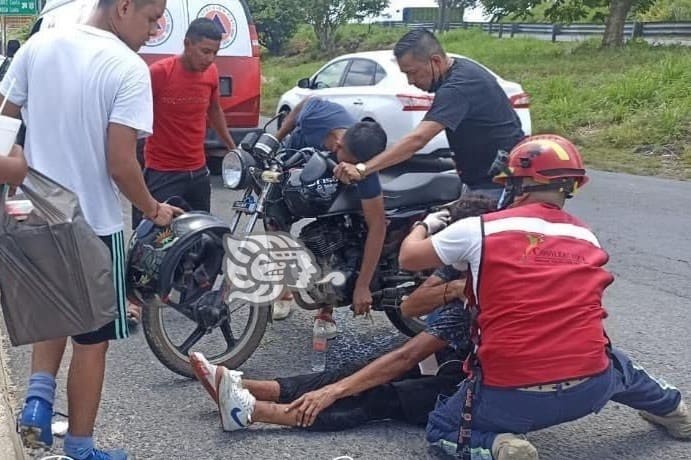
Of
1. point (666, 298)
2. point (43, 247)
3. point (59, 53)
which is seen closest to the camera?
point (43, 247)

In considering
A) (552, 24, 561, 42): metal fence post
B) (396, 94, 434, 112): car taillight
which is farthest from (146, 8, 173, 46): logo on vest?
(552, 24, 561, 42): metal fence post

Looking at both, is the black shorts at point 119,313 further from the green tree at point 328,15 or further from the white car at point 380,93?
the green tree at point 328,15

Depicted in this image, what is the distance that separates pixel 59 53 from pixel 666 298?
428 cm

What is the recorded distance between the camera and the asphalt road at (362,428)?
365cm

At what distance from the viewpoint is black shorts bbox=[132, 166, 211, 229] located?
209 inches

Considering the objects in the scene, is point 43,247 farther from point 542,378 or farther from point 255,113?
point 255,113

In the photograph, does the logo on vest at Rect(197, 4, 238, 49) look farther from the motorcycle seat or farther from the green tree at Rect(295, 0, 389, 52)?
Result: the green tree at Rect(295, 0, 389, 52)

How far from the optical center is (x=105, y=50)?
3.15 m

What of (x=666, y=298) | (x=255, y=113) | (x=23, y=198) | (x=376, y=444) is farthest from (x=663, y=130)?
(x=23, y=198)

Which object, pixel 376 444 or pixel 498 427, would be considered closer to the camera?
pixel 498 427

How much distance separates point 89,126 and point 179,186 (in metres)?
2.20

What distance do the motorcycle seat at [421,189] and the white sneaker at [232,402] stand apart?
1.41m

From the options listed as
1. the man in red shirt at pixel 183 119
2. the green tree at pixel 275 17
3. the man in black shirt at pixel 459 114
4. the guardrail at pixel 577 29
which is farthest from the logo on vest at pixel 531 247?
the green tree at pixel 275 17

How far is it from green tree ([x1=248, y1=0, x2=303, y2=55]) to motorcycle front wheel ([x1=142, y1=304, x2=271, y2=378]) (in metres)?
36.9
